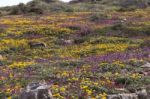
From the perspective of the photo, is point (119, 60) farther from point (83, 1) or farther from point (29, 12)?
point (83, 1)


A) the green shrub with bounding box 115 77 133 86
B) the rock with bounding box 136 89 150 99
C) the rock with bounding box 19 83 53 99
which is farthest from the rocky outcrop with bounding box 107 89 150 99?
Answer: the rock with bounding box 19 83 53 99

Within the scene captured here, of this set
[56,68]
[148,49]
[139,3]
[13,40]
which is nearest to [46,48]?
[13,40]

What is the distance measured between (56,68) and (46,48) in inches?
431

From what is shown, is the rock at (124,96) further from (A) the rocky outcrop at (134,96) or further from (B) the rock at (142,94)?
(B) the rock at (142,94)

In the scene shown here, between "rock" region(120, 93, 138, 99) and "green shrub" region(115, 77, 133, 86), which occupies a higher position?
"rock" region(120, 93, 138, 99)

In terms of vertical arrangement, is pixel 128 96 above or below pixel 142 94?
above

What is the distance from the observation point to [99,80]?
20172 mm

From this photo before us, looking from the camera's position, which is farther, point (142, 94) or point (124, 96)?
point (142, 94)

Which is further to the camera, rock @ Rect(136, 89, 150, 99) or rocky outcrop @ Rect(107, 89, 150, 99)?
rock @ Rect(136, 89, 150, 99)

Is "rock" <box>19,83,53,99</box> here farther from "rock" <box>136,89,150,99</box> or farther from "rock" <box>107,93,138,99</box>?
"rock" <box>136,89,150,99</box>

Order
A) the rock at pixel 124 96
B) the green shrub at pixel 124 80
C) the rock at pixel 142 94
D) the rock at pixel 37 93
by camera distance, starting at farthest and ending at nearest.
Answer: the green shrub at pixel 124 80 < the rock at pixel 142 94 < the rock at pixel 124 96 < the rock at pixel 37 93

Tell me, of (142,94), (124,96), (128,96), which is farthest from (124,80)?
(124,96)

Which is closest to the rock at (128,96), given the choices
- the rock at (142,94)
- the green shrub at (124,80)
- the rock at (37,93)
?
the rock at (142,94)

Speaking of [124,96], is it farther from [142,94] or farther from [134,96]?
[142,94]
